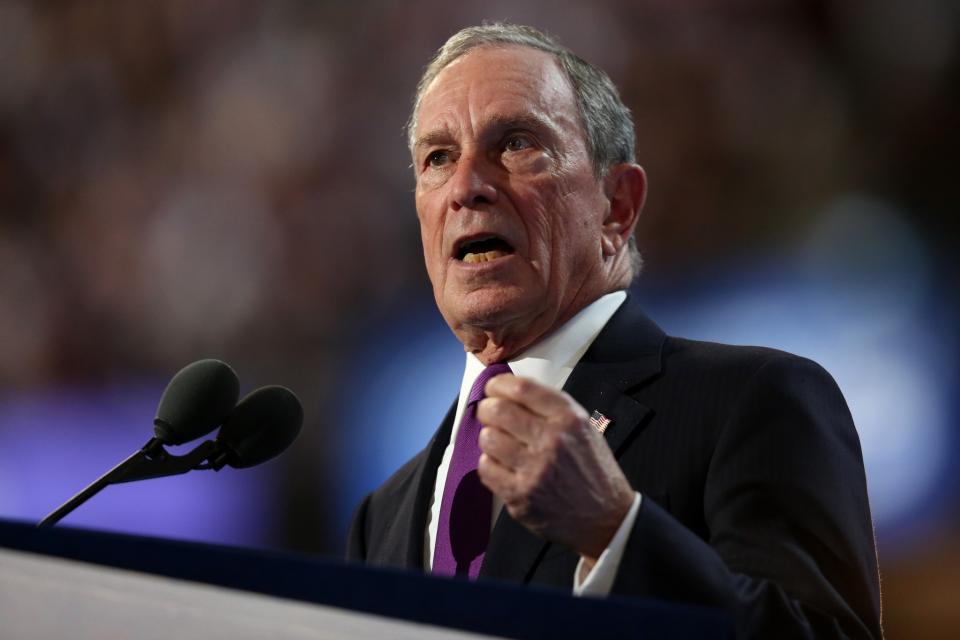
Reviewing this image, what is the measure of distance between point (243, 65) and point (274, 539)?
1.41 m

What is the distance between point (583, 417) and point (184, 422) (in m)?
0.63

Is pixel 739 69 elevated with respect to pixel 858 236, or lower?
elevated

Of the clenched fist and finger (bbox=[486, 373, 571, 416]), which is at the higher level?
finger (bbox=[486, 373, 571, 416])

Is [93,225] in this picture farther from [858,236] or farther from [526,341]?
[858,236]

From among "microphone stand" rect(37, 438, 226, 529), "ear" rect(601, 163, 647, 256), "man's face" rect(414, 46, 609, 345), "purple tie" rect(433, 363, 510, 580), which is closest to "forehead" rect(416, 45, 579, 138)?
"man's face" rect(414, 46, 609, 345)

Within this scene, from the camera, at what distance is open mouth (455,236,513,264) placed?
153cm

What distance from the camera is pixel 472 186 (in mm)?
1542

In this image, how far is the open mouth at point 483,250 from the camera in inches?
60.4

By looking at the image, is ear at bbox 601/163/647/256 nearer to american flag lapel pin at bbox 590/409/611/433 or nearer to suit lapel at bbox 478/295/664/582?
suit lapel at bbox 478/295/664/582

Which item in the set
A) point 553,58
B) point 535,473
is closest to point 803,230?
point 553,58

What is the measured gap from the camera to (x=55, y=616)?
780 millimetres

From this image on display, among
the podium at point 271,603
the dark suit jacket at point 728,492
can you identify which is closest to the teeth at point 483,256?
the dark suit jacket at point 728,492

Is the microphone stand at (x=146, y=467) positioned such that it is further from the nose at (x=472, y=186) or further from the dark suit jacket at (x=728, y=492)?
the nose at (x=472, y=186)

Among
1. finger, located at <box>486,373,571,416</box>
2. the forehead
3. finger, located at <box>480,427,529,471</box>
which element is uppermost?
the forehead
